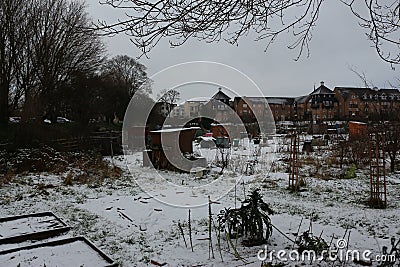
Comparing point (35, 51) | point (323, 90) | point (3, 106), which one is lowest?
point (3, 106)

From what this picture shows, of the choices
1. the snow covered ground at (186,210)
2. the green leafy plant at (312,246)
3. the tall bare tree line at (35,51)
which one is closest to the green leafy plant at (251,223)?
the snow covered ground at (186,210)

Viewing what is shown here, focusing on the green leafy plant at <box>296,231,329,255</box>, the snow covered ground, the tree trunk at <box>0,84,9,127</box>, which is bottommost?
the snow covered ground

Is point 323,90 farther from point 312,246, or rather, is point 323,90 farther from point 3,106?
point 312,246

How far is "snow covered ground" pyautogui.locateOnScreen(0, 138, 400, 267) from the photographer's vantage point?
161 inches

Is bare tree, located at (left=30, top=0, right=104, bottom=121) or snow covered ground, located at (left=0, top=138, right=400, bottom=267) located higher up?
bare tree, located at (left=30, top=0, right=104, bottom=121)

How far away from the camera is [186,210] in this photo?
6000 millimetres

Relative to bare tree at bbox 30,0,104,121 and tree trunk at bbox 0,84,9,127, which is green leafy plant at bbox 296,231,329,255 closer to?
tree trunk at bbox 0,84,9,127

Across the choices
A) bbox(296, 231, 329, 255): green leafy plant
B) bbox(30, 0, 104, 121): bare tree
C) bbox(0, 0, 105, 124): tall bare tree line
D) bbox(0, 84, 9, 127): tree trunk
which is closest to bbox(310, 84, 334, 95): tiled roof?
bbox(0, 0, 105, 124): tall bare tree line

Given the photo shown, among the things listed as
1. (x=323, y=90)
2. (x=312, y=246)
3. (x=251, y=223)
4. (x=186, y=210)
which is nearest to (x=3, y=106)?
(x=186, y=210)

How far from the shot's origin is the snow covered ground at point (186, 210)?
161 inches

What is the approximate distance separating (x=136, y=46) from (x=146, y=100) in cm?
1224

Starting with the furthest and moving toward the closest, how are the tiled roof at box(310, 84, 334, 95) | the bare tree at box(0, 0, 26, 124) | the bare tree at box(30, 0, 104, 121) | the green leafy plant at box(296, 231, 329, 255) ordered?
the tiled roof at box(310, 84, 334, 95) < the bare tree at box(30, 0, 104, 121) < the bare tree at box(0, 0, 26, 124) < the green leafy plant at box(296, 231, 329, 255)

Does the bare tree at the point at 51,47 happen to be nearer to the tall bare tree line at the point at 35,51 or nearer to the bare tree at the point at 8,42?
the tall bare tree line at the point at 35,51

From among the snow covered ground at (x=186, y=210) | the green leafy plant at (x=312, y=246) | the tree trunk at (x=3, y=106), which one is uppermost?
the tree trunk at (x=3, y=106)
